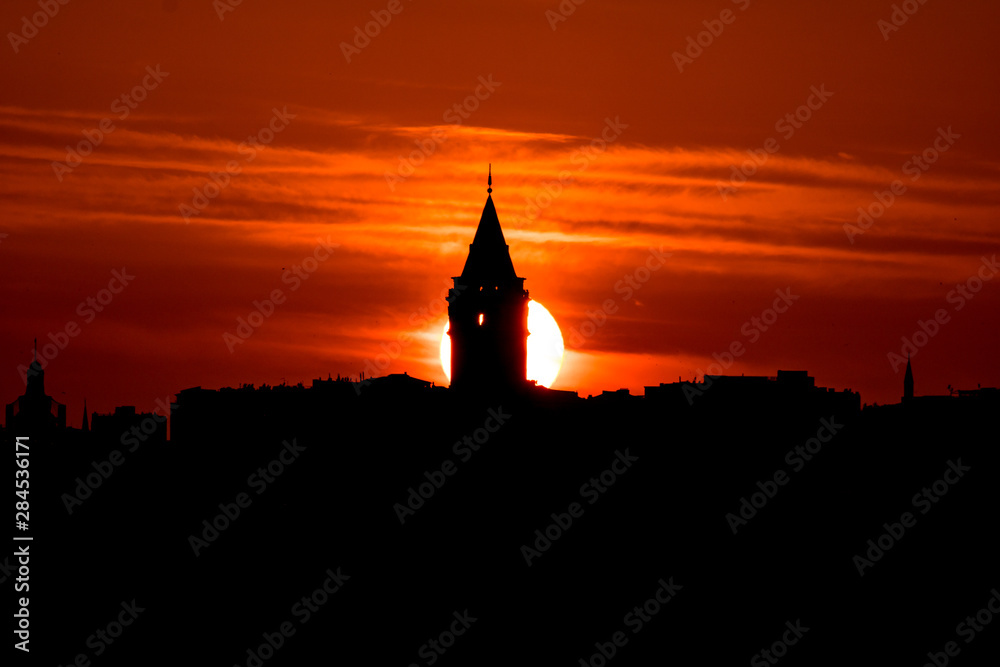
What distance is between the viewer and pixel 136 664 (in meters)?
89.4

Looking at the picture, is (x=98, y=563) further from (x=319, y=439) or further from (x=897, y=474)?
(x=897, y=474)

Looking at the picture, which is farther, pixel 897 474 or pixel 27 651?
pixel 897 474

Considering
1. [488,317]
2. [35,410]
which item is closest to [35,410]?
[35,410]

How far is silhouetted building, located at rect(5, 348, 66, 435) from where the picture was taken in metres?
142

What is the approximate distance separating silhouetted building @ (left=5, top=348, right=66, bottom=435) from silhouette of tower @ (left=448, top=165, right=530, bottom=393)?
146 feet

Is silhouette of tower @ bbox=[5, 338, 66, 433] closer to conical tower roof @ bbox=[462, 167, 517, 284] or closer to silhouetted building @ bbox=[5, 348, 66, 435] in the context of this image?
silhouetted building @ bbox=[5, 348, 66, 435]

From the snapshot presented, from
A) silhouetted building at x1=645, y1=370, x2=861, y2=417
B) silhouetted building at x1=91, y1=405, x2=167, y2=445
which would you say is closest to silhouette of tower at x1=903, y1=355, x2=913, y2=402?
silhouetted building at x1=645, y1=370, x2=861, y2=417

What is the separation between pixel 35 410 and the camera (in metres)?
146

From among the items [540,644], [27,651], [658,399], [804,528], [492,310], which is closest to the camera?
[27,651]

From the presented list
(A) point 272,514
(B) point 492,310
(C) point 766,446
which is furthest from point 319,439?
(C) point 766,446

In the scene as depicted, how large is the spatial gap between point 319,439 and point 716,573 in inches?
1406

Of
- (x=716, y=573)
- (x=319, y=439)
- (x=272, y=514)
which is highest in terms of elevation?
(x=319, y=439)

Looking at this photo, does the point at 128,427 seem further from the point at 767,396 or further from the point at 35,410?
the point at 767,396

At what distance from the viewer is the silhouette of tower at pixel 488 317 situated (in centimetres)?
11031
